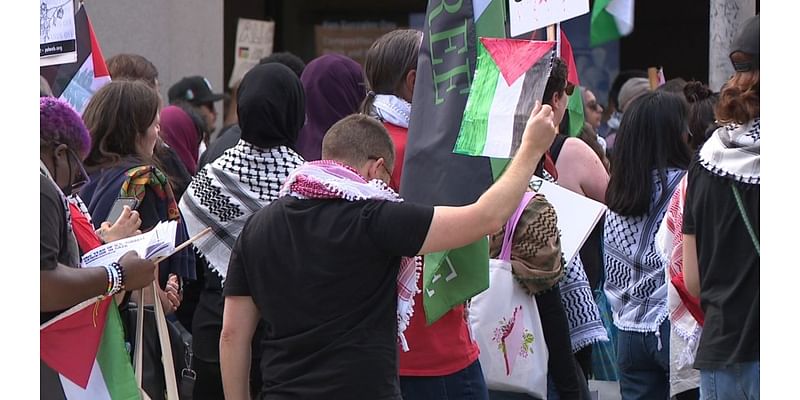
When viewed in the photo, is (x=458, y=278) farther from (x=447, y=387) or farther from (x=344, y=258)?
(x=344, y=258)

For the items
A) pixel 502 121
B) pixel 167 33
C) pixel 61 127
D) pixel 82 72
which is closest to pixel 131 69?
pixel 82 72

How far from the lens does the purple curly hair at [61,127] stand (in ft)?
12.6

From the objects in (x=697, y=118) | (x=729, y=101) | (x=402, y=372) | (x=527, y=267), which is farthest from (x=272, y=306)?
(x=697, y=118)

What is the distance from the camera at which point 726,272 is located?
11.7ft

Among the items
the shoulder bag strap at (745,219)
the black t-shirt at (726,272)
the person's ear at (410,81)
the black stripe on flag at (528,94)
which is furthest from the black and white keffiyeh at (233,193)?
the shoulder bag strap at (745,219)

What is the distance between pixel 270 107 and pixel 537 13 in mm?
1074

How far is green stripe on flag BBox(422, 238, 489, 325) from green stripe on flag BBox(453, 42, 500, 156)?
1.20 ft

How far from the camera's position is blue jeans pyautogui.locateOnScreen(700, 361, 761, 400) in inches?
140

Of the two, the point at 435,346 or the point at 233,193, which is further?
the point at 233,193

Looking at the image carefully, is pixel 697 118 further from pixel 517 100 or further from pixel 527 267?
pixel 517 100

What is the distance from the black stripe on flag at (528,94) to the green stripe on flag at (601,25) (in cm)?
375

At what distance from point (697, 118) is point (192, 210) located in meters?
2.21

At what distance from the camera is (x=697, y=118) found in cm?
552

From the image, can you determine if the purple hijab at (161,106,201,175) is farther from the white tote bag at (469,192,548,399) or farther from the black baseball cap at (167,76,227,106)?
the white tote bag at (469,192,548,399)
